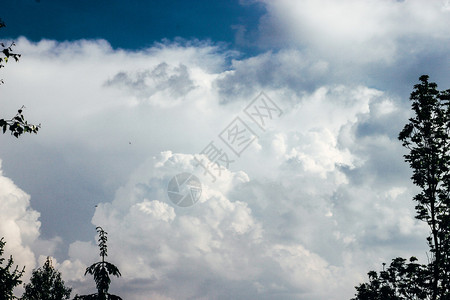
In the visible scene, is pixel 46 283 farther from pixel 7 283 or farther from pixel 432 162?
pixel 432 162

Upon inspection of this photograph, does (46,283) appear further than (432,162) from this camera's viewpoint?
Yes

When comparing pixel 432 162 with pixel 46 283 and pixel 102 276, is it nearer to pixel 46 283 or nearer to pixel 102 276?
pixel 102 276

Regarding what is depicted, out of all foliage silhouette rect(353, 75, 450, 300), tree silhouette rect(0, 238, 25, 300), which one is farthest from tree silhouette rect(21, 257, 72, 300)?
foliage silhouette rect(353, 75, 450, 300)

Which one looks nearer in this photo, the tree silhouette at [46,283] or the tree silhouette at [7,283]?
the tree silhouette at [7,283]

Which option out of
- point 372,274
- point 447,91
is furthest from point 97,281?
point 372,274

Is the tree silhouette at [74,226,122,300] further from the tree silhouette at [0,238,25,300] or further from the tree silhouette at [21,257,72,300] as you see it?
the tree silhouette at [21,257,72,300]

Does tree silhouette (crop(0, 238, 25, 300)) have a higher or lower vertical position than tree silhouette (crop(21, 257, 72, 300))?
lower

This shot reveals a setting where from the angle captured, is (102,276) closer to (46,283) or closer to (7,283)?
(7,283)

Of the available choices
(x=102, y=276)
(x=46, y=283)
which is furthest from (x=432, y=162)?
(x=46, y=283)

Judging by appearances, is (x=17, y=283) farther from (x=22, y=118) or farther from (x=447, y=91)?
(x=447, y=91)

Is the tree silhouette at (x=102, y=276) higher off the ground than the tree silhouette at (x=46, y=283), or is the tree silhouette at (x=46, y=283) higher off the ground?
the tree silhouette at (x=46, y=283)

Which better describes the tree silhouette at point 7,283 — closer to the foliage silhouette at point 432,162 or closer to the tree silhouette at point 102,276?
the tree silhouette at point 102,276

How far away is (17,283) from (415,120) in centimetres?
2583

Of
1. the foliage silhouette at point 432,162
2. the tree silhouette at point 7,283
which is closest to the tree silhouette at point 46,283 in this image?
the tree silhouette at point 7,283
